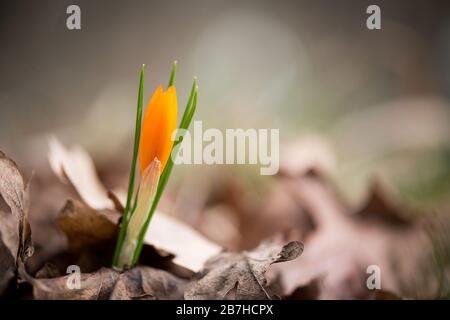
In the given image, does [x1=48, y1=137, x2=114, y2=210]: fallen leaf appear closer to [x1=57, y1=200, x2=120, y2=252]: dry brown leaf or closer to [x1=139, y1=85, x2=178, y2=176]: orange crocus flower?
[x1=57, y1=200, x2=120, y2=252]: dry brown leaf

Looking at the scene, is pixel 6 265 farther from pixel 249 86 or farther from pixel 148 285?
pixel 249 86

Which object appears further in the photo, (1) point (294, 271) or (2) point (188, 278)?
(1) point (294, 271)


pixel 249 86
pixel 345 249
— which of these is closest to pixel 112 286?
pixel 345 249

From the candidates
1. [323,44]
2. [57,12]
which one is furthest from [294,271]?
[323,44]

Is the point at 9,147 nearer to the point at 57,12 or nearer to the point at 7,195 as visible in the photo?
the point at 57,12

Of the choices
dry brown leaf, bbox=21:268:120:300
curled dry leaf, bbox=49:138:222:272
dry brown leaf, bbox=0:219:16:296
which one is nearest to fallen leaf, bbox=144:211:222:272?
curled dry leaf, bbox=49:138:222:272

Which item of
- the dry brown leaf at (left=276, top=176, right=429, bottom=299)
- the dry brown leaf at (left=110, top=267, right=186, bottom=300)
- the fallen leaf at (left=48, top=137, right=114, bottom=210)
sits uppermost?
the fallen leaf at (left=48, top=137, right=114, bottom=210)

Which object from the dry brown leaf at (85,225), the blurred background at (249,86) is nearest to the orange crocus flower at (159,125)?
the dry brown leaf at (85,225)
